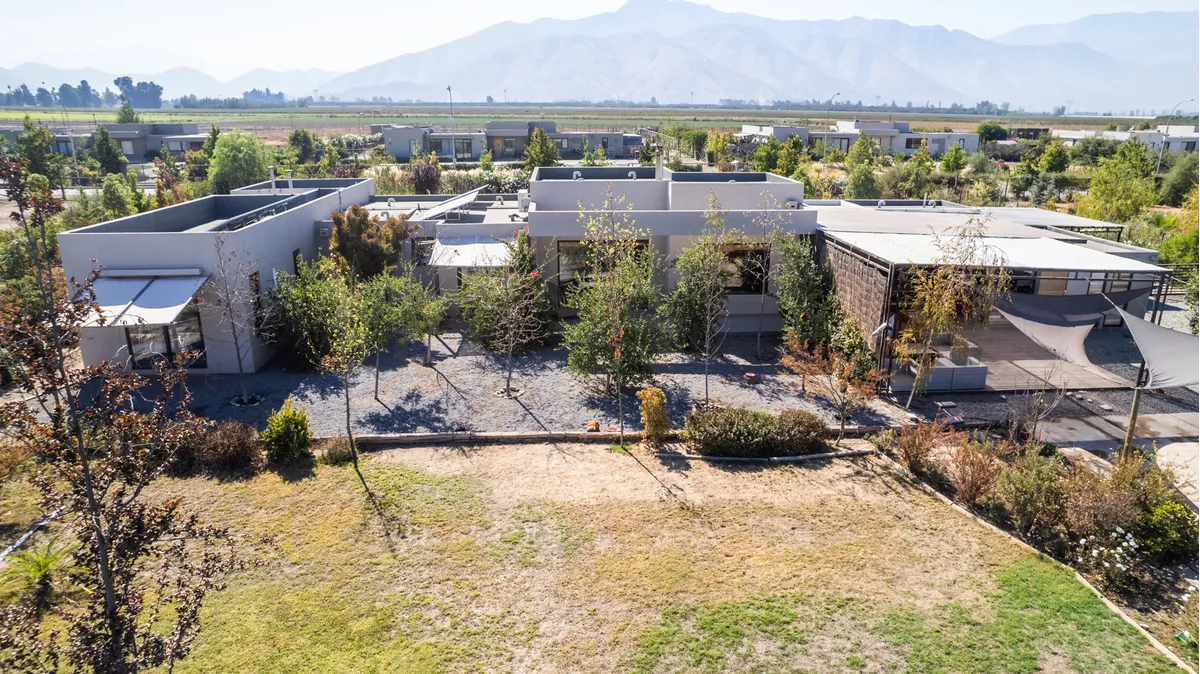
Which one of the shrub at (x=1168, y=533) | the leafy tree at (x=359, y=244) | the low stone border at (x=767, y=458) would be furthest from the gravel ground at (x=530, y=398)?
the shrub at (x=1168, y=533)

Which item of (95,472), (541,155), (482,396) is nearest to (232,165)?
(541,155)

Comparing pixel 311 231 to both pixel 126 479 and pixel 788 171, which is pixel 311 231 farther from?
pixel 788 171

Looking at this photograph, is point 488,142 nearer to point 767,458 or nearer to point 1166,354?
point 767,458

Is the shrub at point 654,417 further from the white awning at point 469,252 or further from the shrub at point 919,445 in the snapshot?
the white awning at point 469,252

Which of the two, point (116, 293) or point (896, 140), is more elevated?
point (896, 140)

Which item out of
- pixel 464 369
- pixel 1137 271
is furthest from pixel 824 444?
pixel 464 369
